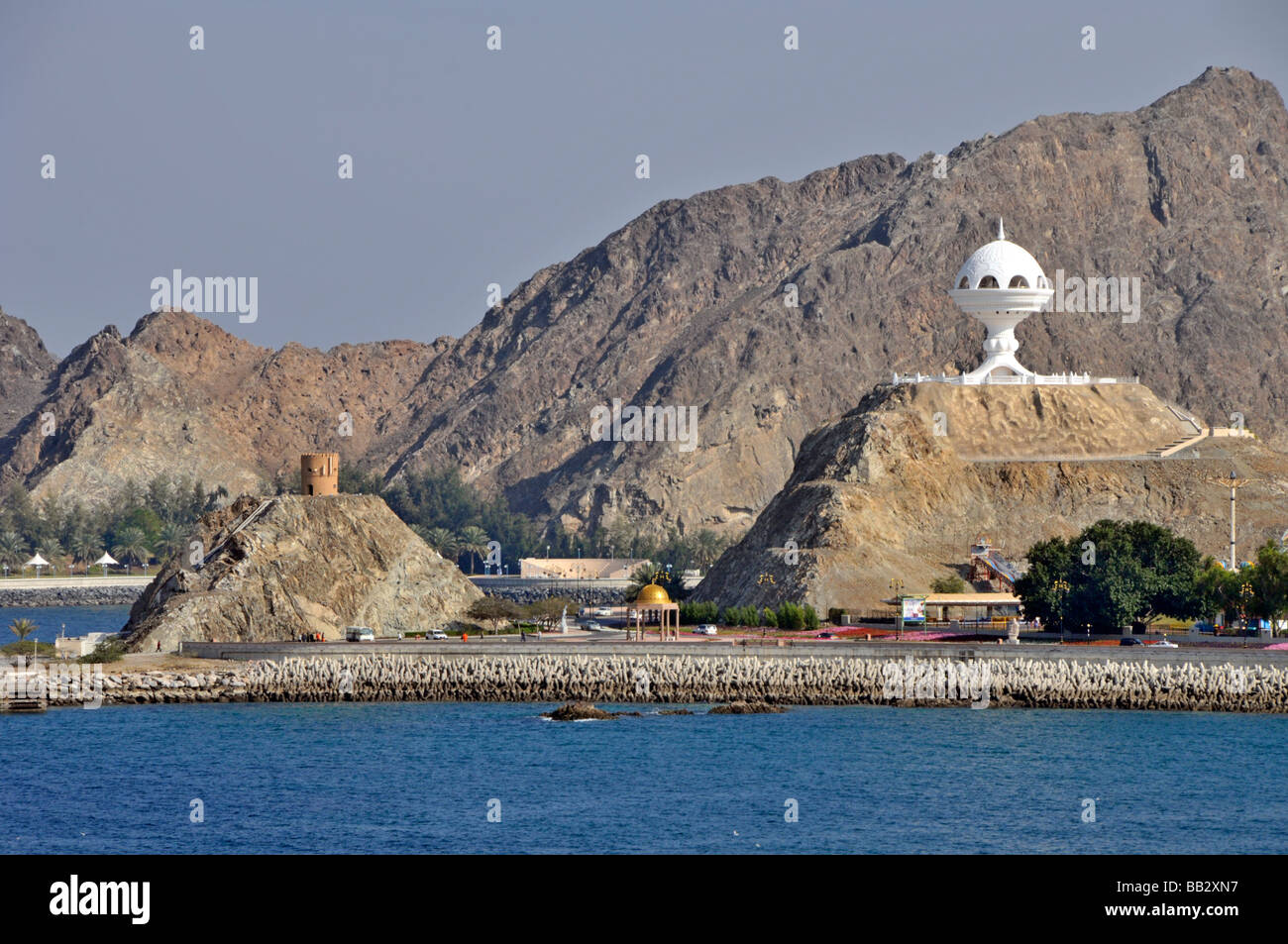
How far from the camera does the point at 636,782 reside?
198 ft

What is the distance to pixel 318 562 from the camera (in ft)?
316

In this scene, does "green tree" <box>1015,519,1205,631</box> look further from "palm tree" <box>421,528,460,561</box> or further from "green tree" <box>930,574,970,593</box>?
"palm tree" <box>421,528,460,561</box>

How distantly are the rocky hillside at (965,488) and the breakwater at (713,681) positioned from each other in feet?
69.5

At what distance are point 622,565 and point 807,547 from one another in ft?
260

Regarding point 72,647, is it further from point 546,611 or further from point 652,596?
point 546,611

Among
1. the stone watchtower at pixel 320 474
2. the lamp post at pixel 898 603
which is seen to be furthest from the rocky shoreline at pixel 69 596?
the lamp post at pixel 898 603

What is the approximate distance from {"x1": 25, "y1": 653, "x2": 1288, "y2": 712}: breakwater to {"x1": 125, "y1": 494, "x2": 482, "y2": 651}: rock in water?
934cm

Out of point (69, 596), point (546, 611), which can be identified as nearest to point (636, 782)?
point (546, 611)

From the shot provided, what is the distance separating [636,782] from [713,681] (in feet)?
60.3

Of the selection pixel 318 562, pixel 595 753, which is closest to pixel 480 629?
pixel 318 562

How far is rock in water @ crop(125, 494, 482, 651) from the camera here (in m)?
91.3

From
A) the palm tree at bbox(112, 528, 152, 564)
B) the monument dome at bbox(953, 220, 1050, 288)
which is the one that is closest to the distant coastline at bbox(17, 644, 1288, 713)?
the monument dome at bbox(953, 220, 1050, 288)

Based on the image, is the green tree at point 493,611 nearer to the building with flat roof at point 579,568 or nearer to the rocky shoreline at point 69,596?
the rocky shoreline at point 69,596
